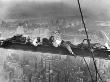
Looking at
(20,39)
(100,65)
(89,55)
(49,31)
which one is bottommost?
(100,65)

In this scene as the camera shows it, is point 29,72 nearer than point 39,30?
No

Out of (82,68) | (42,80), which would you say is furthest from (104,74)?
(42,80)

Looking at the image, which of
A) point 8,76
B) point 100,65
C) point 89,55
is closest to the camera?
point 89,55

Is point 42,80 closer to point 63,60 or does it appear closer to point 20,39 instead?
point 63,60

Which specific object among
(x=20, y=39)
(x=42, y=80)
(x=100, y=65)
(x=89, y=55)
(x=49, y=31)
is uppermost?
(x=49, y=31)

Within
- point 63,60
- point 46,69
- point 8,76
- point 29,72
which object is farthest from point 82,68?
point 8,76

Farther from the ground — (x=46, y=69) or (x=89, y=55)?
(x=89, y=55)

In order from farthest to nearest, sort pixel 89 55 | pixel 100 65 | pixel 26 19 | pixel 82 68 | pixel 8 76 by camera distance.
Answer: pixel 82 68, pixel 8 76, pixel 100 65, pixel 26 19, pixel 89 55

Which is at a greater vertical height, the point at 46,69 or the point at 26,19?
the point at 26,19

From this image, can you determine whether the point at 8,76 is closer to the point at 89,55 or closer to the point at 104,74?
the point at 104,74
